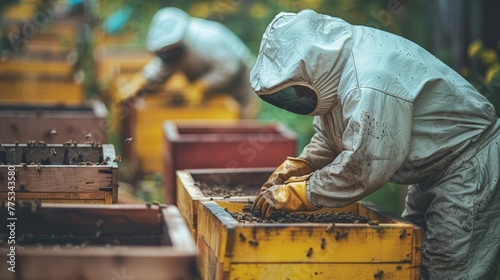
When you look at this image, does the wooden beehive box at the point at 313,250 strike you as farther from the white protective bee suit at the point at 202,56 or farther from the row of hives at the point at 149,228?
the white protective bee suit at the point at 202,56

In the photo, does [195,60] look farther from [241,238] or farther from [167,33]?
[241,238]

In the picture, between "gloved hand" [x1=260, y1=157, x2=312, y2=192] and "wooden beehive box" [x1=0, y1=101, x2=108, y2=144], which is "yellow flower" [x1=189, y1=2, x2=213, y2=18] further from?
"gloved hand" [x1=260, y1=157, x2=312, y2=192]

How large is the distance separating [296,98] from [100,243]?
4.13 feet

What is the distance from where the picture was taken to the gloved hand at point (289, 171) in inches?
167

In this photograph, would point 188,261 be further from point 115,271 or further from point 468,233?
point 468,233

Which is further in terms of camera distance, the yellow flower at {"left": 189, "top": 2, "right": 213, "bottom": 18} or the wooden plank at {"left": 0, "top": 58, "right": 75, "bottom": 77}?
the yellow flower at {"left": 189, "top": 2, "right": 213, "bottom": 18}

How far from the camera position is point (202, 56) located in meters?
9.25

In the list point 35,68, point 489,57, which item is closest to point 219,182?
point 489,57

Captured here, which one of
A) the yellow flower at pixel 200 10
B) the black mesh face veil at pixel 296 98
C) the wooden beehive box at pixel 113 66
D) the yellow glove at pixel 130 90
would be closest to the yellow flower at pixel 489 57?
the black mesh face veil at pixel 296 98

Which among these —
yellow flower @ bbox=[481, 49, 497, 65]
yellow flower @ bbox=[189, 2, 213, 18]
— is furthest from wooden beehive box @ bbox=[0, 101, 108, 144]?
yellow flower @ bbox=[189, 2, 213, 18]

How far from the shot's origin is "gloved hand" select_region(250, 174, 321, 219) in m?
3.65

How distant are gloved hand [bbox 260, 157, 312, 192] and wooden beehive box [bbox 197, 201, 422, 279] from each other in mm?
790

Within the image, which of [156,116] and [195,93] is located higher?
[195,93]

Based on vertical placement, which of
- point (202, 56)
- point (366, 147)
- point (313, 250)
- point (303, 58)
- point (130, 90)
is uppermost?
point (303, 58)
